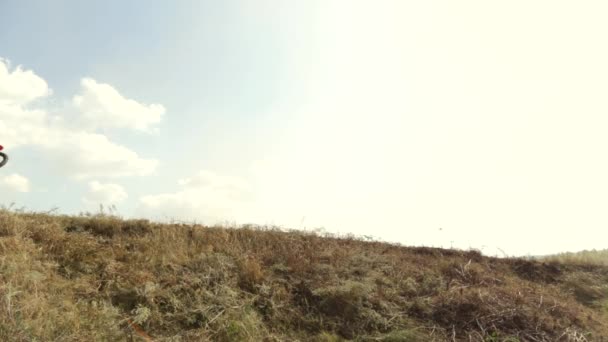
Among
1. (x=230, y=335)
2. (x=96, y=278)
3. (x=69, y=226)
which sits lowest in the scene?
(x=230, y=335)

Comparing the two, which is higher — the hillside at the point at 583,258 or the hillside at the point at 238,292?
the hillside at the point at 583,258

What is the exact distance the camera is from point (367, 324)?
7125 millimetres

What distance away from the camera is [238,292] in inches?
291

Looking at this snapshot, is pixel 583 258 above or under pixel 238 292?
above

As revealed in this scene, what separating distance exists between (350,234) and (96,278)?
239 inches

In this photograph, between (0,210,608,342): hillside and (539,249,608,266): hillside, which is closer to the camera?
(0,210,608,342): hillside

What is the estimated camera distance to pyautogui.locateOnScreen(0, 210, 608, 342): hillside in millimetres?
6207

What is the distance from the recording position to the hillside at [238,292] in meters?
6.21

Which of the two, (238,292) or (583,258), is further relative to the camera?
(583,258)

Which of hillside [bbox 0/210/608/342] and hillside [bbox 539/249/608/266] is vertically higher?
hillside [bbox 539/249/608/266]

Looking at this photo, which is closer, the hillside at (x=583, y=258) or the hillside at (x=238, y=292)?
the hillside at (x=238, y=292)

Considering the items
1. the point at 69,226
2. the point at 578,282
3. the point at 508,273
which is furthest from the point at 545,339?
the point at 69,226

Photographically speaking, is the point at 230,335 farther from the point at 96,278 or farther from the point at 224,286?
the point at 96,278

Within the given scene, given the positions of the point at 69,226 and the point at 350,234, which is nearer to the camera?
the point at 69,226
